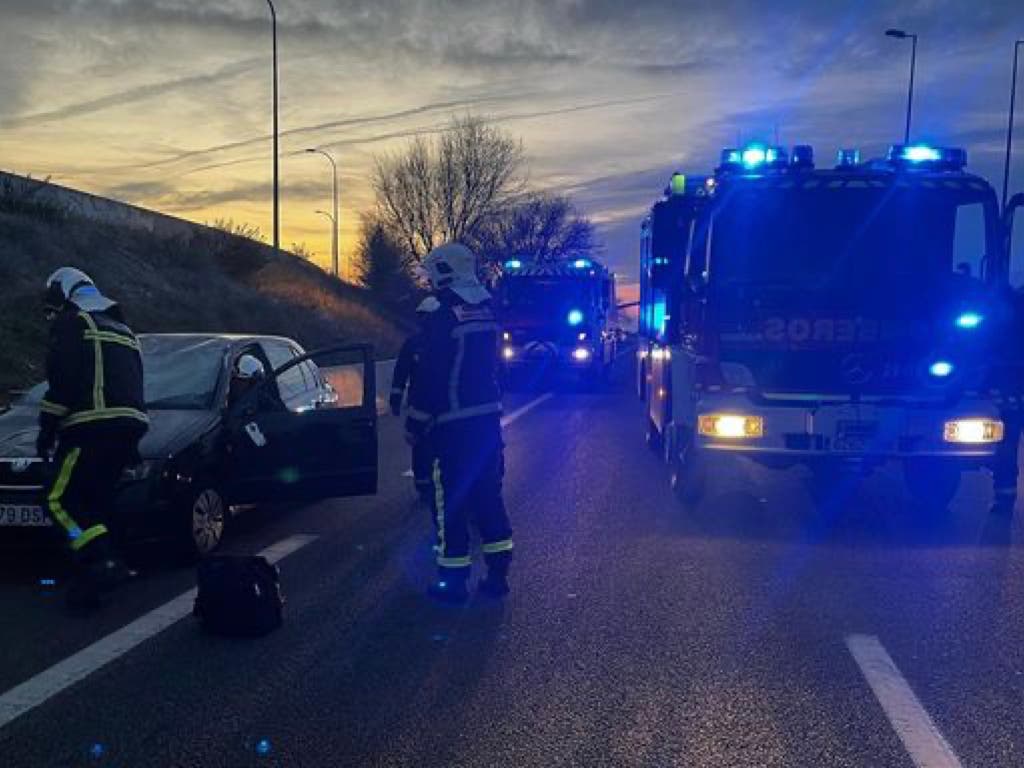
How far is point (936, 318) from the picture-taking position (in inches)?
298

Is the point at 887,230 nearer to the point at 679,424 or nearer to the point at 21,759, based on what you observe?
the point at 679,424

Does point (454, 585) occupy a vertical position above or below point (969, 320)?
below

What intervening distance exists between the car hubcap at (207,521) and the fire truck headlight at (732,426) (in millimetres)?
A: 3559

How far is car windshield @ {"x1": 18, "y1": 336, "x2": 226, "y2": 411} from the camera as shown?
6.78 metres

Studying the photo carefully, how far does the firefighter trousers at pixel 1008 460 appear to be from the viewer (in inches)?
293

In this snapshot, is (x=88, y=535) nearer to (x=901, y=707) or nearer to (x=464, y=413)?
(x=464, y=413)

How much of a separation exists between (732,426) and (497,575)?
8.71 feet

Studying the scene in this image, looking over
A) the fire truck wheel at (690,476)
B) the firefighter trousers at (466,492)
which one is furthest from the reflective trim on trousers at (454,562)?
the fire truck wheel at (690,476)

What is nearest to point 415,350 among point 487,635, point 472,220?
point 487,635

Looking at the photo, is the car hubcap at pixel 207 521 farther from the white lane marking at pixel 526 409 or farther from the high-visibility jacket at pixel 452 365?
the white lane marking at pixel 526 409

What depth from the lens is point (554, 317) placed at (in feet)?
74.4

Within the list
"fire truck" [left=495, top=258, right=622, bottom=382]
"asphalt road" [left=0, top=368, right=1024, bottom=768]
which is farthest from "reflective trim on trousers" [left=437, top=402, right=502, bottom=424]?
"fire truck" [left=495, top=258, right=622, bottom=382]

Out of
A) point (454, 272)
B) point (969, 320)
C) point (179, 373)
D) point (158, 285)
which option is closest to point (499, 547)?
point (454, 272)

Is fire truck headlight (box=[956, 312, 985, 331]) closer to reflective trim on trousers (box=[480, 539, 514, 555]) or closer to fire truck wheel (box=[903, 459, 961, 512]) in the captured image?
fire truck wheel (box=[903, 459, 961, 512])
